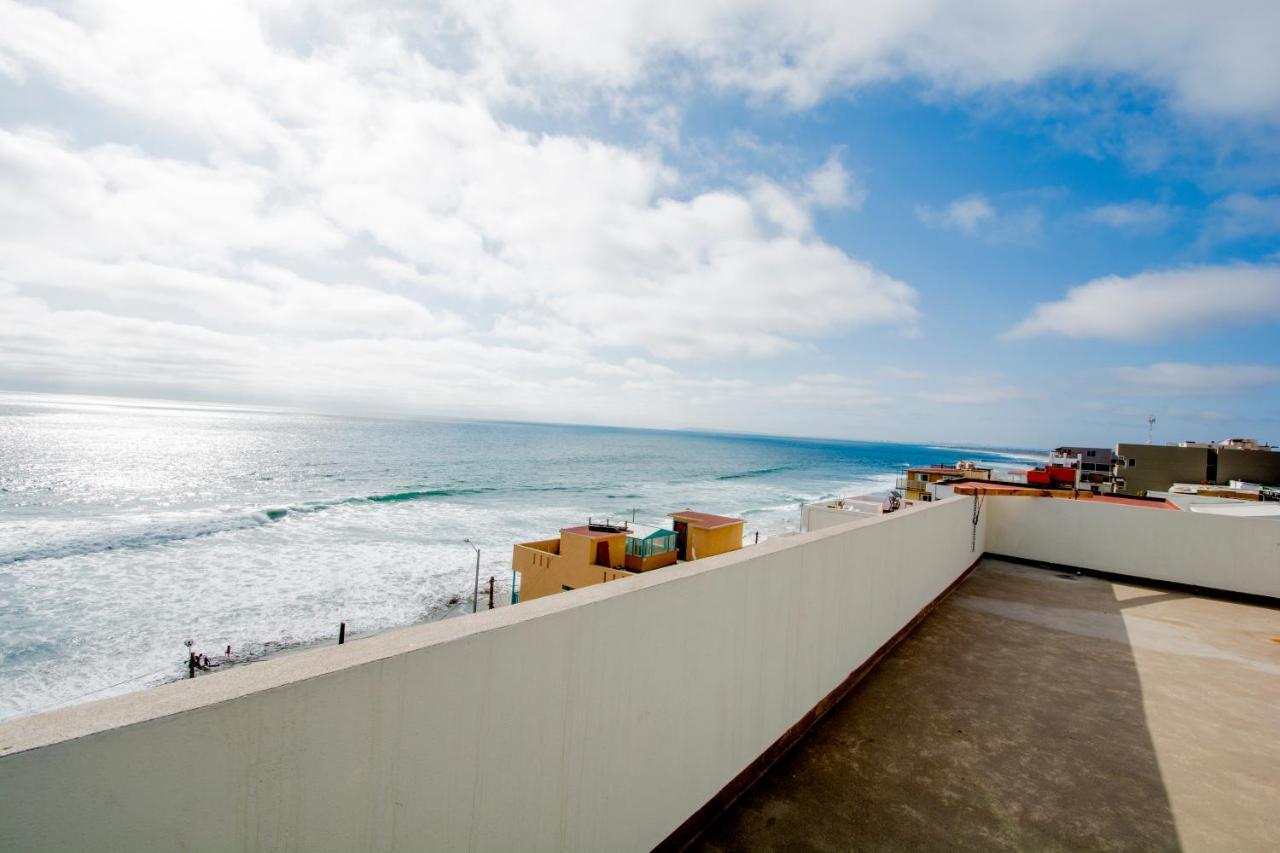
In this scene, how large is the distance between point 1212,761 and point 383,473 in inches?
2094

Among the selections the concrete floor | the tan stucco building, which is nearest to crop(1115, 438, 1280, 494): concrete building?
the tan stucco building

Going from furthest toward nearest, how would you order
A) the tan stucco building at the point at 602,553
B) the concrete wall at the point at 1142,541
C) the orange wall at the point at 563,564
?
the tan stucco building at the point at 602,553, the orange wall at the point at 563,564, the concrete wall at the point at 1142,541

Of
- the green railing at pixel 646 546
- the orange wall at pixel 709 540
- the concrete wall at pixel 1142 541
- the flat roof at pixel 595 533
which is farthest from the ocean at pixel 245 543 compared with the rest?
the concrete wall at pixel 1142 541

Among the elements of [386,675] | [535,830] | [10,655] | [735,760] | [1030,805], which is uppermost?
[386,675]

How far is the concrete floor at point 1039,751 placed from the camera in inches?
101

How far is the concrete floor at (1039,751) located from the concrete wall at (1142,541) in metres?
1.73

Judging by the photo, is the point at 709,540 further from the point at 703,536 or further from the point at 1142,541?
the point at 1142,541

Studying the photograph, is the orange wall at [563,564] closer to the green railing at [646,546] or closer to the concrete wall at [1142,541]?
the green railing at [646,546]

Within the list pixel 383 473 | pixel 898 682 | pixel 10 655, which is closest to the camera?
pixel 898 682

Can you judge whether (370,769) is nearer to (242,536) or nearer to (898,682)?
(898,682)

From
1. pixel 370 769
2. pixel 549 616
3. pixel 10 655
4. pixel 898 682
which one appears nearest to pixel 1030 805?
pixel 898 682

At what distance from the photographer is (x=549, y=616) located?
1.71 meters

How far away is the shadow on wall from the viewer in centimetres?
254

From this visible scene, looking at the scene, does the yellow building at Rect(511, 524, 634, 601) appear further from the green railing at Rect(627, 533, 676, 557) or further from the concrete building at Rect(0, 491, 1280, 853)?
the concrete building at Rect(0, 491, 1280, 853)
